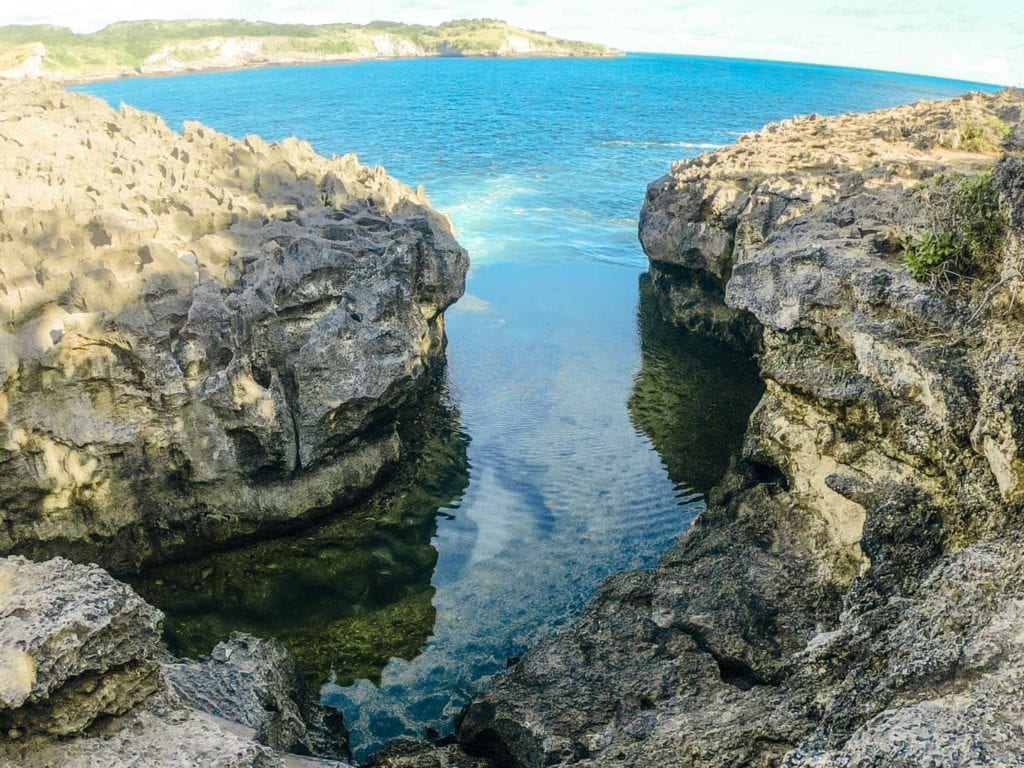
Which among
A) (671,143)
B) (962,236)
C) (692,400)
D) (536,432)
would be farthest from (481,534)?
(671,143)

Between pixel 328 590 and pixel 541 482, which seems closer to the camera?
pixel 328 590

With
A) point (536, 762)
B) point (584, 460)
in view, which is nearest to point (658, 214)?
point (584, 460)

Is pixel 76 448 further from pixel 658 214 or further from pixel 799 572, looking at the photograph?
pixel 658 214

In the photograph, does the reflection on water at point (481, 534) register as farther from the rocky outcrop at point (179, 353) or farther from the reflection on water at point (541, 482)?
the rocky outcrop at point (179, 353)

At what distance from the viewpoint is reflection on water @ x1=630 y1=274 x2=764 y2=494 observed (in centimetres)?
1791

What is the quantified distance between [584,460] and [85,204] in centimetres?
1164

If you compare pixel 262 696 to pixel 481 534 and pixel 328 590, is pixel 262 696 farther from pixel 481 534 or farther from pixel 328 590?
pixel 481 534

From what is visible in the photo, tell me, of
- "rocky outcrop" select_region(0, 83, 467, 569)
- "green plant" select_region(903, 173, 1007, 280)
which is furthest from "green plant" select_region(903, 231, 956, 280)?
"rocky outcrop" select_region(0, 83, 467, 569)

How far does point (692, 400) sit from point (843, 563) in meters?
9.84

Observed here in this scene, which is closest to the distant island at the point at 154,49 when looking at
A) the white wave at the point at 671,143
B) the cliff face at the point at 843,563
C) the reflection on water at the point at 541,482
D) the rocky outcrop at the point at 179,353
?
the white wave at the point at 671,143

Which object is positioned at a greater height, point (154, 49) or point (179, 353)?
point (154, 49)

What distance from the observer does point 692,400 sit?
20.7 m

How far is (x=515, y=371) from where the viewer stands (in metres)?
23.1

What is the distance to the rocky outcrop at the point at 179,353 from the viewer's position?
42.4 feet
